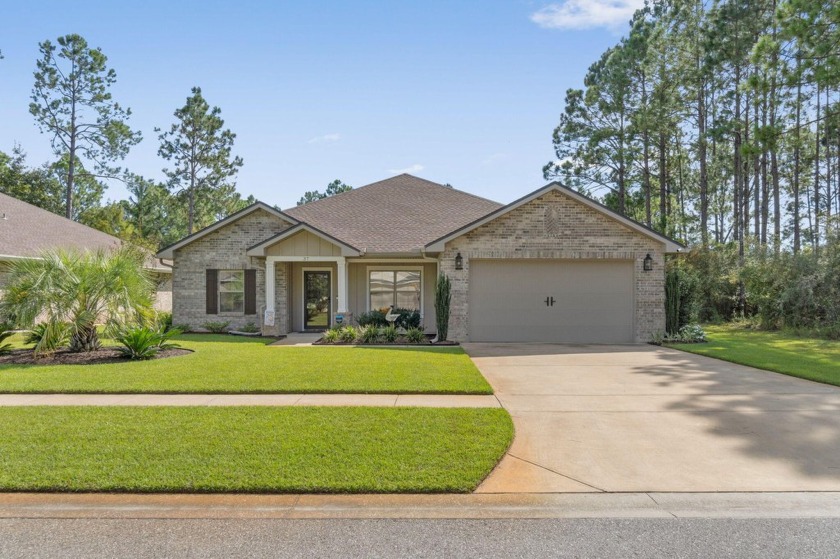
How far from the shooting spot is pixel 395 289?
698 inches

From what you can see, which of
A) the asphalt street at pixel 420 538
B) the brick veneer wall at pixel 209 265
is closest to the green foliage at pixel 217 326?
the brick veneer wall at pixel 209 265

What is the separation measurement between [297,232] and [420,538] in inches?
543

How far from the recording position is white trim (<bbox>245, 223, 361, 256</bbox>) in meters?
16.2

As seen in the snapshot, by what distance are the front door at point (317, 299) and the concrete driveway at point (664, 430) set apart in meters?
9.18

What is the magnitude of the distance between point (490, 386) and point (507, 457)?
3148mm

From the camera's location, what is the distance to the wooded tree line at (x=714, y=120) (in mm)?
15945

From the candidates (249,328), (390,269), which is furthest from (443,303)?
(249,328)

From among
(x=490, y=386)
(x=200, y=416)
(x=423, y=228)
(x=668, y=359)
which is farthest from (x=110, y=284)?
(x=668, y=359)

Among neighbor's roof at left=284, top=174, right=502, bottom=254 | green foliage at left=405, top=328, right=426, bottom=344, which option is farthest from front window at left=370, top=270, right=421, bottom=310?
green foliage at left=405, top=328, right=426, bottom=344

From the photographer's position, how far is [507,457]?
5.08 metres

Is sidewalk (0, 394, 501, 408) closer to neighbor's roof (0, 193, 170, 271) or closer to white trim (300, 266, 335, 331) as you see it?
white trim (300, 266, 335, 331)

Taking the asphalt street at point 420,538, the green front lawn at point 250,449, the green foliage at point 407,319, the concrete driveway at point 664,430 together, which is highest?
the green foliage at point 407,319

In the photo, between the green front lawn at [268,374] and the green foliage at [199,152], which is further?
the green foliage at [199,152]

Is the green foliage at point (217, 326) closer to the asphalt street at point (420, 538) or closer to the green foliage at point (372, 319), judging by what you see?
the green foliage at point (372, 319)
